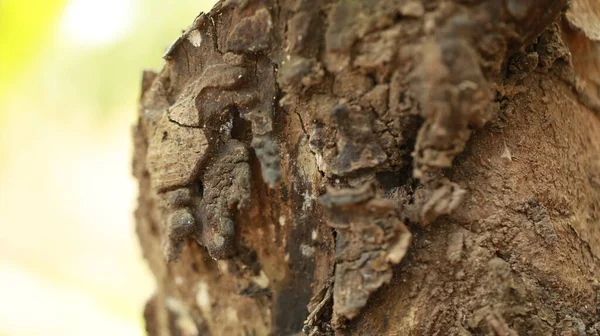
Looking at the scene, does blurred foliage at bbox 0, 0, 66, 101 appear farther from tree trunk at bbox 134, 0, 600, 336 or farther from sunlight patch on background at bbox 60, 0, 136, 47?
tree trunk at bbox 134, 0, 600, 336

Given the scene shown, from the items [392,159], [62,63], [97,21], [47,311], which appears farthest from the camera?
[62,63]

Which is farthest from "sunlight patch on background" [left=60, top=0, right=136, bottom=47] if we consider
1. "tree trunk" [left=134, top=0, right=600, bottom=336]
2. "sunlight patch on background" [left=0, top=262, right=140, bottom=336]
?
"tree trunk" [left=134, top=0, right=600, bottom=336]

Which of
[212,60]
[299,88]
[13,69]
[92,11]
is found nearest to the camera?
[299,88]

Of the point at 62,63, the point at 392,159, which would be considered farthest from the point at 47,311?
the point at 392,159

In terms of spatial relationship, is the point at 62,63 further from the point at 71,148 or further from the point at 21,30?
the point at 71,148

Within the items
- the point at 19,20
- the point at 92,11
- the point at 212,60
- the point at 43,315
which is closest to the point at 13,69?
the point at 19,20

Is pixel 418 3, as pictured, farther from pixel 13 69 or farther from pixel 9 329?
pixel 13 69

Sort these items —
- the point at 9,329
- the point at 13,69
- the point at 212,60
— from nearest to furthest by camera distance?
the point at 212,60 → the point at 9,329 → the point at 13,69
